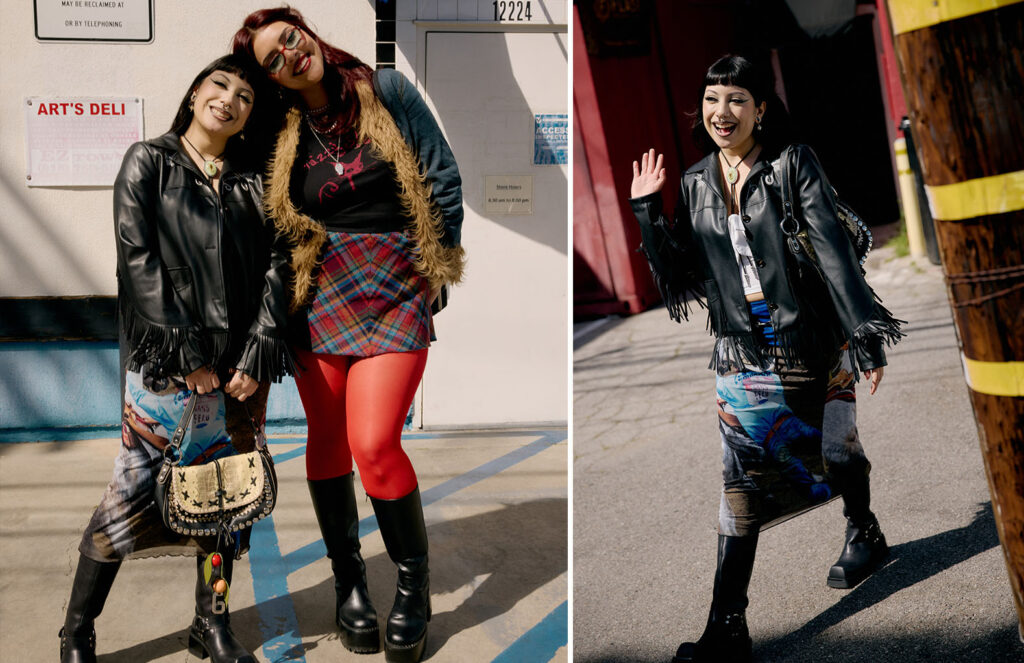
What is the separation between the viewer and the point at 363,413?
9.49 feet

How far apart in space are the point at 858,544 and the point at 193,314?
6.88ft

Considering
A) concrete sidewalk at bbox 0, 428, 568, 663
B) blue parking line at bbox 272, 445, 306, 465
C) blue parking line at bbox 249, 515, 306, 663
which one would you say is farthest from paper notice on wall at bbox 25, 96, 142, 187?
blue parking line at bbox 249, 515, 306, 663

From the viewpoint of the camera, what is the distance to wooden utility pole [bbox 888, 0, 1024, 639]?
151 centimetres

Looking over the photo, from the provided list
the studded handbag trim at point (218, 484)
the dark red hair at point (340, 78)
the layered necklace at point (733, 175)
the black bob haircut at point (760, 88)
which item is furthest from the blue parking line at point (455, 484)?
the black bob haircut at point (760, 88)

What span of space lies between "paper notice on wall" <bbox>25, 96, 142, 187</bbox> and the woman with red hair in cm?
271

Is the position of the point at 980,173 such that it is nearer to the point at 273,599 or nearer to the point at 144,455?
the point at 144,455

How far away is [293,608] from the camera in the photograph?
344cm

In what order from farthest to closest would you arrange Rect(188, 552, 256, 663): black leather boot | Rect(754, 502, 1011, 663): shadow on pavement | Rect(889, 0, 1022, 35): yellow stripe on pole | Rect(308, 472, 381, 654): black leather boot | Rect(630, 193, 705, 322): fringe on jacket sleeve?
Rect(308, 472, 381, 654): black leather boot, Rect(188, 552, 256, 663): black leather boot, Rect(630, 193, 705, 322): fringe on jacket sleeve, Rect(754, 502, 1011, 663): shadow on pavement, Rect(889, 0, 1022, 35): yellow stripe on pole

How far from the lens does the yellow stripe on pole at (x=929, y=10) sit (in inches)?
58.6

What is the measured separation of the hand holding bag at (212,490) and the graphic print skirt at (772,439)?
1351 millimetres

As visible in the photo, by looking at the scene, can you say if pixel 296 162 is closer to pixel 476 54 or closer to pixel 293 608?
pixel 293 608

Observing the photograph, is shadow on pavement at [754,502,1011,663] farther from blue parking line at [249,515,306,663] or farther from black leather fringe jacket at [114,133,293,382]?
black leather fringe jacket at [114,133,293,382]

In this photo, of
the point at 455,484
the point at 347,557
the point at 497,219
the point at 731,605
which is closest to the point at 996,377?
the point at 731,605

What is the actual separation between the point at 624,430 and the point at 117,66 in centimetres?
328
